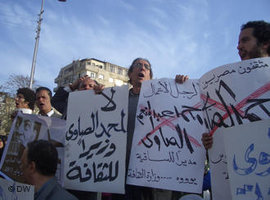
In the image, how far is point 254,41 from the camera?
72.7 inches

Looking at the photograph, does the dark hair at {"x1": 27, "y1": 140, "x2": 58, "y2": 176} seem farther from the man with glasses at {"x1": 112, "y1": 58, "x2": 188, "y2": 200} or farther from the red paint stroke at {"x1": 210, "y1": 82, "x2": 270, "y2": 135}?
the red paint stroke at {"x1": 210, "y1": 82, "x2": 270, "y2": 135}

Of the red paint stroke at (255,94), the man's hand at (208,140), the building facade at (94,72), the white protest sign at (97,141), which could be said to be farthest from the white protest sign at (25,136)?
the building facade at (94,72)

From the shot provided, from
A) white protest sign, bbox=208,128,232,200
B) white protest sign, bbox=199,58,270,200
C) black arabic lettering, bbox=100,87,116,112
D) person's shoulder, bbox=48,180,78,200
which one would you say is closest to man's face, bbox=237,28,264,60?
white protest sign, bbox=199,58,270,200

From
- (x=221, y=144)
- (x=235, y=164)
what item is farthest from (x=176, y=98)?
(x=235, y=164)

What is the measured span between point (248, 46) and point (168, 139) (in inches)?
39.3

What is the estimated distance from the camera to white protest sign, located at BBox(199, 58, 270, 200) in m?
1.47

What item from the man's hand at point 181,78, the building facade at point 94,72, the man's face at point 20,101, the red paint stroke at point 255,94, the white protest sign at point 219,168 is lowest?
the white protest sign at point 219,168

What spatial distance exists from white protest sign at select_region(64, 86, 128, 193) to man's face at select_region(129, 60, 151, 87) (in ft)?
1.20

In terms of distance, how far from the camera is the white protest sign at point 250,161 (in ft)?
3.76

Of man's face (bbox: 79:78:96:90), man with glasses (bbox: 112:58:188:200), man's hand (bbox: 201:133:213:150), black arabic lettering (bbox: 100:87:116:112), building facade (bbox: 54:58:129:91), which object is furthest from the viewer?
building facade (bbox: 54:58:129:91)

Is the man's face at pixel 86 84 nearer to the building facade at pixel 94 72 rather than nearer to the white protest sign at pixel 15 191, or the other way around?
the white protest sign at pixel 15 191

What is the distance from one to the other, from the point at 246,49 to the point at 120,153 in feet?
4.56

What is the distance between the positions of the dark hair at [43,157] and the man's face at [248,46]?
72.0 inches

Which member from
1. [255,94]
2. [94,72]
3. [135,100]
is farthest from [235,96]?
[94,72]
